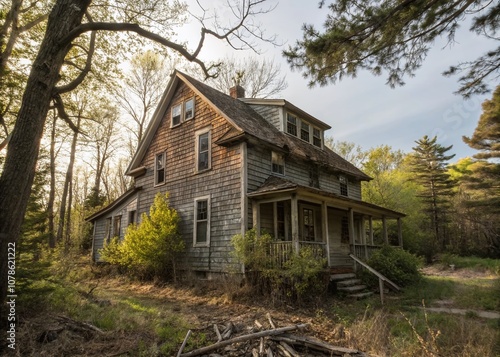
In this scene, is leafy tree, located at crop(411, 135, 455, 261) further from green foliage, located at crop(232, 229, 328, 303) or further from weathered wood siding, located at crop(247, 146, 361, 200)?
green foliage, located at crop(232, 229, 328, 303)

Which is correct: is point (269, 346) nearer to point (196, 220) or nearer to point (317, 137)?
point (196, 220)

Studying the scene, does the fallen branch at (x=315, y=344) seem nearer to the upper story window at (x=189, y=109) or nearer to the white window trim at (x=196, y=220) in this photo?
the white window trim at (x=196, y=220)

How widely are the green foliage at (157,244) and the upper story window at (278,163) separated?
15.6ft

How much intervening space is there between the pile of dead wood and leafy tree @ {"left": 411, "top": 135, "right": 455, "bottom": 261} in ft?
82.1

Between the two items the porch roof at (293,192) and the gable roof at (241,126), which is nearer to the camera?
the porch roof at (293,192)

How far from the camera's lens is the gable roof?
39.3 ft

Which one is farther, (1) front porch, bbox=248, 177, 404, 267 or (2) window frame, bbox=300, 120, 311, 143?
(2) window frame, bbox=300, 120, 311, 143

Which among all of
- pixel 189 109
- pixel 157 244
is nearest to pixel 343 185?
pixel 189 109

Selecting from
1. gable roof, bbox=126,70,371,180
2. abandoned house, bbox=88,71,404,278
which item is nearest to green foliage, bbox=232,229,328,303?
abandoned house, bbox=88,71,404,278

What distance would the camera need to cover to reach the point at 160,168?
15250 mm

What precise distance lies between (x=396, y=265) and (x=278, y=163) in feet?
21.7

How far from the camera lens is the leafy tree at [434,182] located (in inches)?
1124

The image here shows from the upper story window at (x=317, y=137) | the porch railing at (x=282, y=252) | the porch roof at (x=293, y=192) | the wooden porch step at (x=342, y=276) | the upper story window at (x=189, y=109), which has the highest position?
the upper story window at (x=189, y=109)

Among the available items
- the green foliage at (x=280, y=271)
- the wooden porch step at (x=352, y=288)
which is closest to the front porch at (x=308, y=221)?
the green foliage at (x=280, y=271)
